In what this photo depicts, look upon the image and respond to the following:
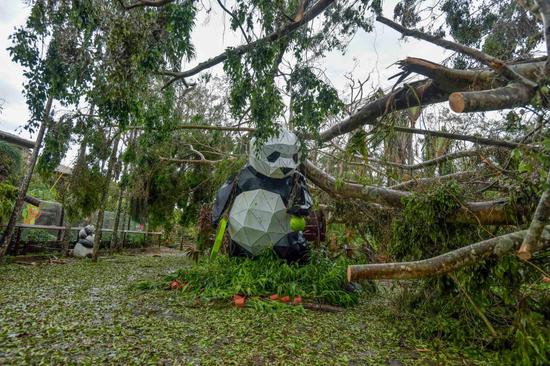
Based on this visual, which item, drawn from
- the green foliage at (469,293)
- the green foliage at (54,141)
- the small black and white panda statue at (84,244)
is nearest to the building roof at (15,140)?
the small black and white panda statue at (84,244)

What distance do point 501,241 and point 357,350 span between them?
1340 mm

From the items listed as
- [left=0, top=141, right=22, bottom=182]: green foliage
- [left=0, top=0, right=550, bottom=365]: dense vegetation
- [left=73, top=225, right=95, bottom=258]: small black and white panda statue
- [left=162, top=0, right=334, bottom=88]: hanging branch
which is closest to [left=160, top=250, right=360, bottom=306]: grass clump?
[left=0, top=0, right=550, bottom=365]: dense vegetation

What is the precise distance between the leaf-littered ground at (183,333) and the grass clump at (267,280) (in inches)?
12.2

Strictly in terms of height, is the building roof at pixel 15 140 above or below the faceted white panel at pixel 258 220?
above

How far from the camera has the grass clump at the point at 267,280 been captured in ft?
14.2

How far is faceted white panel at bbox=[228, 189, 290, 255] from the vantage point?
16.5 ft

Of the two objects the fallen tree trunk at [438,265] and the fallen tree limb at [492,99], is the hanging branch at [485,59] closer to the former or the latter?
the fallen tree limb at [492,99]

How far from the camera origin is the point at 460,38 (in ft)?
16.1

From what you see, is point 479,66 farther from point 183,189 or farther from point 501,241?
point 183,189

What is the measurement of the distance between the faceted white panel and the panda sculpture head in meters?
0.36

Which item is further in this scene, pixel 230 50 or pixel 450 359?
pixel 230 50

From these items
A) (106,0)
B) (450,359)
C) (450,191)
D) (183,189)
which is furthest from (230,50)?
(183,189)

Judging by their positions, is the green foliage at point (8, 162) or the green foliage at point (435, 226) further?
the green foliage at point (8, 162)

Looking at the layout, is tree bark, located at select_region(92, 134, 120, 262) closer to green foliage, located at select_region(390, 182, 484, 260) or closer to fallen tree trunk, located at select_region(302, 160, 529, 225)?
fallen tree trunk, located at select_region(302, 160, 529, 225)
